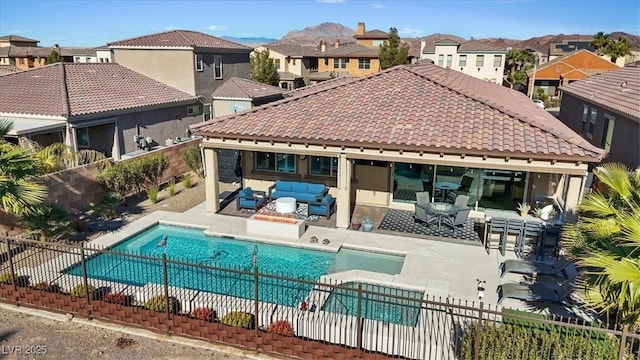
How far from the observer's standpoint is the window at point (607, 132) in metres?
22.4

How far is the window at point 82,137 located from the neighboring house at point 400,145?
30.7 ft

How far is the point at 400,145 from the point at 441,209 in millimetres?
3233

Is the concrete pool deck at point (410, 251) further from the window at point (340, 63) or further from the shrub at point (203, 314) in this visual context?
the window at point (340, 63)

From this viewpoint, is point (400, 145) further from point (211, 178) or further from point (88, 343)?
point (88, 343)

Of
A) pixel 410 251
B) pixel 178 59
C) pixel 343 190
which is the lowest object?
pixel 410 251

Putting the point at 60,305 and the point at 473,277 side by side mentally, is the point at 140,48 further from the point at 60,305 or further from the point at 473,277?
the point at 473,277

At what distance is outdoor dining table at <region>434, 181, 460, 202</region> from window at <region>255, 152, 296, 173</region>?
6.34 meters

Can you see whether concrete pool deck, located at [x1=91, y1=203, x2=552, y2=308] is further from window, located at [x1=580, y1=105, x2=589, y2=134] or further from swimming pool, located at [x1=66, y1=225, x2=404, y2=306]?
window, located at [x1=580, y1=105, x2=589, y2=134]

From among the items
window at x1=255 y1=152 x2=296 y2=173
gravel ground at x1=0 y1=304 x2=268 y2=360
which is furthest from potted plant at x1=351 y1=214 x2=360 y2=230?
gravel ground at x1=0 y1=304 x2=268 y2=360

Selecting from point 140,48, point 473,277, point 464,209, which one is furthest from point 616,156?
point 140,48

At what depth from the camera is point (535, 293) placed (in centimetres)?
1170

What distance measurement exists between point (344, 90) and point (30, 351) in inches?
582

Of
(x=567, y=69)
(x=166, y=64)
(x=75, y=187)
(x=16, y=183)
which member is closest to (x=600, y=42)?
(x=567, y=69)

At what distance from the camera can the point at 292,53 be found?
67.0m
